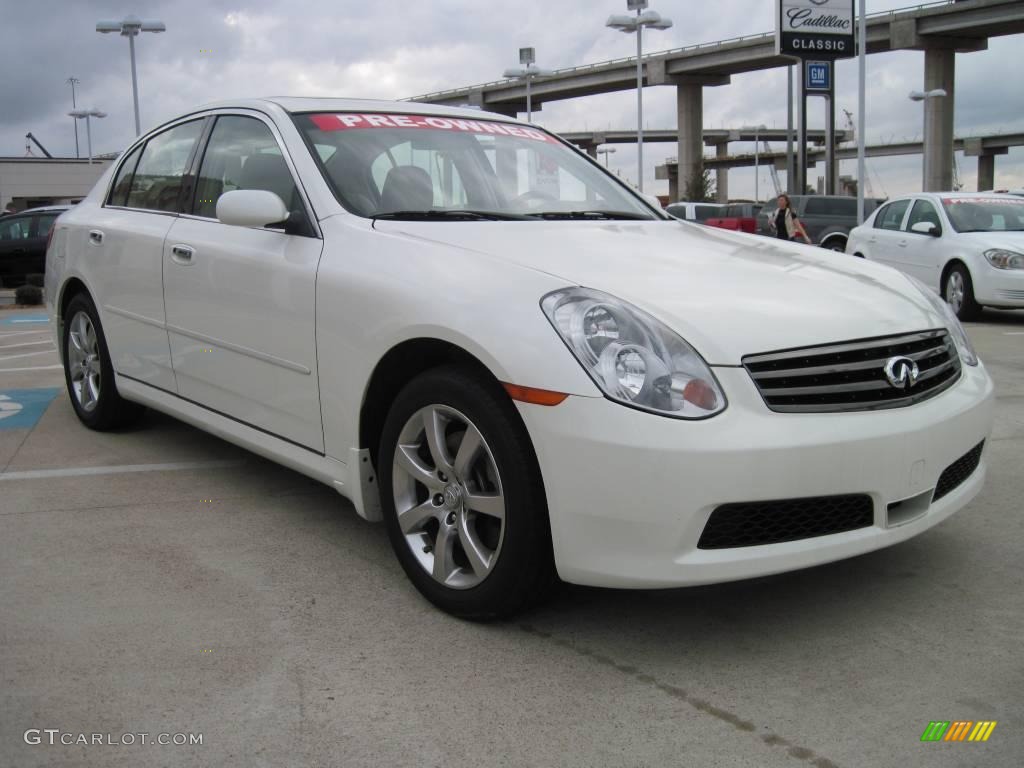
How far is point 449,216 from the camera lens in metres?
3.69

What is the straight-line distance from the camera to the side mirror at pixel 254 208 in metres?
3.60

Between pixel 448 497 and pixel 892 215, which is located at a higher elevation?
pixel 892 215

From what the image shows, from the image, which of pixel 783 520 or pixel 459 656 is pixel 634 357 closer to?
pixel 783 520

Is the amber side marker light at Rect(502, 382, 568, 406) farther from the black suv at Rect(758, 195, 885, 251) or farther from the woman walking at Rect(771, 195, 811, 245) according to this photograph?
the black suv at Rect(758, 195, 885, 251)

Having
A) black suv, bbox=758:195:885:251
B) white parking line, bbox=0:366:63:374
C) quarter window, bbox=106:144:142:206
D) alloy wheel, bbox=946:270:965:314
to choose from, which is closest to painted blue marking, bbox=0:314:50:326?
white parking line, bbox=0:366:63:374

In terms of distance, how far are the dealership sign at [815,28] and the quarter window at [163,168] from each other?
26.5 meters

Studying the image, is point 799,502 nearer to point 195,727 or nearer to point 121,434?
point 195,727

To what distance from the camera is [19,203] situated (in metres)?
56.8

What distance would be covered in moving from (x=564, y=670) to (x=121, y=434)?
12.0ft

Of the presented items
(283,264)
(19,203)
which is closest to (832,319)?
(283,264)

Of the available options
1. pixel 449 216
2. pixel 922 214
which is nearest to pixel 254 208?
pixel 449 216

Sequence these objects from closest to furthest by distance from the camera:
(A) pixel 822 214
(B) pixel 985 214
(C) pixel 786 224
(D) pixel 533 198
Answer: (D) pixel 533 198, (B) pixel 985 214, (C) pixel 786 224, (A) pixel 822 214

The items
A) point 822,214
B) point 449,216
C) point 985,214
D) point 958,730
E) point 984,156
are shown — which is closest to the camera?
point 958,730

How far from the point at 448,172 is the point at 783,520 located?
75.2 inches
